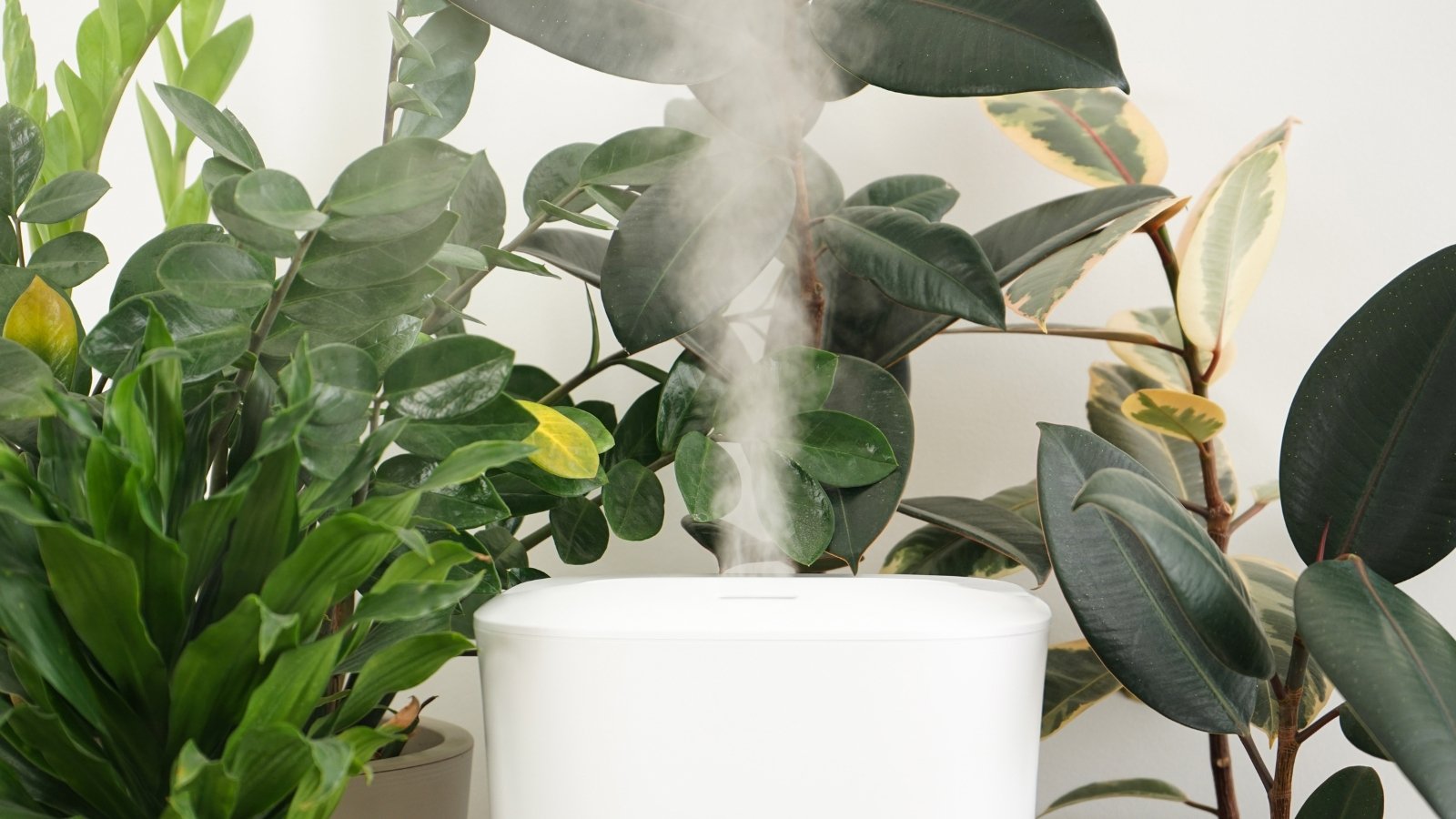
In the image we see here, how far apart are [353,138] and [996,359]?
0.70m

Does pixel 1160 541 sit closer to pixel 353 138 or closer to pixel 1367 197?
pixel 1367 197

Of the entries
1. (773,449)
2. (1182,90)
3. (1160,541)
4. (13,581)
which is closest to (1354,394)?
(1160,541)

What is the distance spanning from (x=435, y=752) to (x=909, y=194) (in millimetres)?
598

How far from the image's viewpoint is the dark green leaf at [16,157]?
0.60m

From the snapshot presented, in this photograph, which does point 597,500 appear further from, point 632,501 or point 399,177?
point 399,177

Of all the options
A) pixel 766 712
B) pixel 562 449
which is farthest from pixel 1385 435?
pixel 562 449

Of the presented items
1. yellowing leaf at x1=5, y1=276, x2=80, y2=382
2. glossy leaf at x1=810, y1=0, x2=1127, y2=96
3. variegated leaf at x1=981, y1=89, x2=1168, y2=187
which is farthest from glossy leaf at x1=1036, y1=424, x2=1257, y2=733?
yellowing leaf at x1=5, y1=276, x2=80, y2=382

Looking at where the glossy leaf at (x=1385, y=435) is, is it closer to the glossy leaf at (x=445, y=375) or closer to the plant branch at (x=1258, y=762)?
the plant branch at (x=1258, y=762)

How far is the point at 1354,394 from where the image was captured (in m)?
0.60

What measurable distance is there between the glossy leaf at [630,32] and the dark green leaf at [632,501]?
0.92 ft

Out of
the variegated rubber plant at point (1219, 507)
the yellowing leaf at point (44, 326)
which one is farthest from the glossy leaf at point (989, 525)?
the yellowing leaf at point (44, 326)

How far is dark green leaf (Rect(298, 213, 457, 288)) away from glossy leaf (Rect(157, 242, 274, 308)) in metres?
0.02

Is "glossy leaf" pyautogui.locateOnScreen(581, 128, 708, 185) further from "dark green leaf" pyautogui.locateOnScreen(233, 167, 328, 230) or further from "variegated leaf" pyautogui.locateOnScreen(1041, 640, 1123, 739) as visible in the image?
"variegated leaf" pyautogui.locateOnScreen(1041, 640, 1123, 739)

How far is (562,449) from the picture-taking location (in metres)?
0.68
